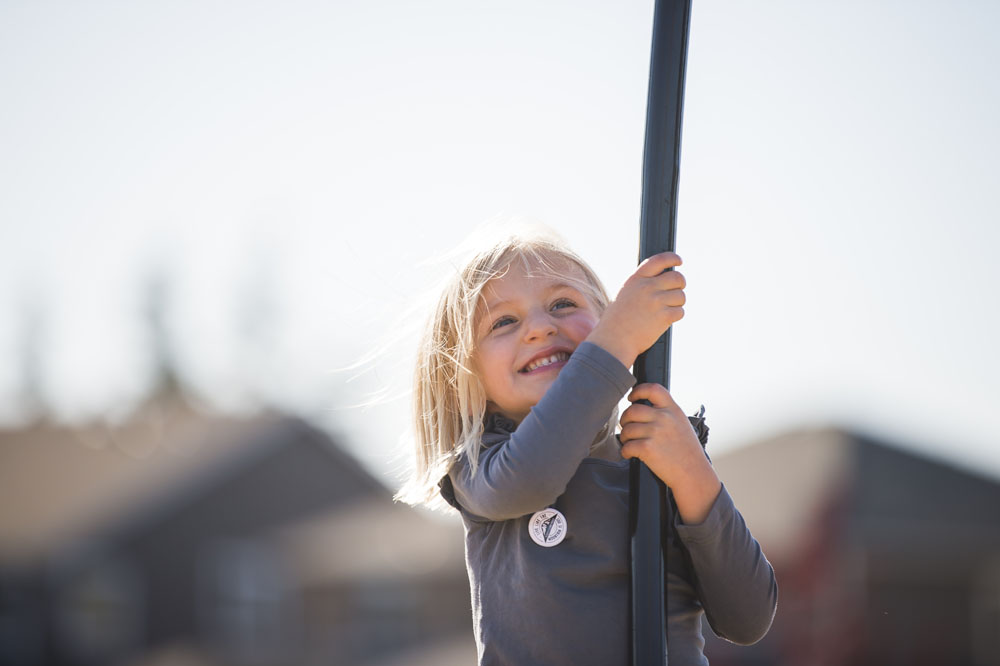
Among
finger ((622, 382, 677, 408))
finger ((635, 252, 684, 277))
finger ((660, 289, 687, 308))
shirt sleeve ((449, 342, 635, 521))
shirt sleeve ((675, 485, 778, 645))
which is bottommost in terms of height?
shirt sleeve ((675, 485, 778, 645))

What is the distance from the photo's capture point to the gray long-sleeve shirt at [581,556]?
155 centimetres

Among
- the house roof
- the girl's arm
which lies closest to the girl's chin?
the girl's arm

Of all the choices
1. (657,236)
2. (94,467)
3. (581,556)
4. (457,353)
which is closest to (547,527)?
(581,556)

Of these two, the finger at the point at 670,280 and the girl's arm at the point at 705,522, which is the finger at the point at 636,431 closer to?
the girl's arm at the point at 705,522

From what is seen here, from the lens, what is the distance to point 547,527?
5.50 ft

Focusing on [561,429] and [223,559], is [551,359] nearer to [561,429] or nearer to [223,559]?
[561,429]

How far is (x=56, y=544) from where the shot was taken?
21.8 metres

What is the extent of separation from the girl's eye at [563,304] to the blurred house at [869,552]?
15.5 metres

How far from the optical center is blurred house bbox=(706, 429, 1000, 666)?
1658 centimetres

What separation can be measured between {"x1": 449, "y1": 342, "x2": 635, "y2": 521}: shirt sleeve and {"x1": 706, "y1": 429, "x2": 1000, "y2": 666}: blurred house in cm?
1571

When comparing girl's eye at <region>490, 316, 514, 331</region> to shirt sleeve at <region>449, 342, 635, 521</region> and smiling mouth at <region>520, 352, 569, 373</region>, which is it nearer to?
smiling mouth at <region>520, 352, 569, 373</region>

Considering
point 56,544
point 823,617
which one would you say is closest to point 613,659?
point 823,617

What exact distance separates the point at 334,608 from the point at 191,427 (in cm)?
660

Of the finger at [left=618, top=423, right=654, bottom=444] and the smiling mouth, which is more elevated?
the finger at [left=618, top=423, right=654, bottom=444]
